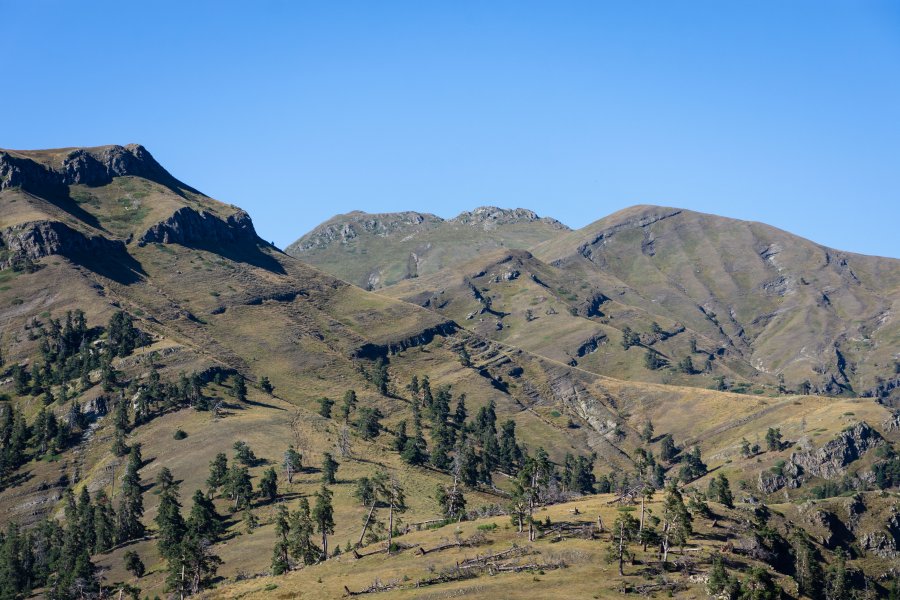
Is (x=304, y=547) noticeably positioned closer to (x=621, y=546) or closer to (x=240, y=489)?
(x=621, y=546)

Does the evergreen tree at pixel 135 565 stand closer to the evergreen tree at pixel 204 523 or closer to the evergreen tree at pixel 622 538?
the evergreen tree at pixel 204 523

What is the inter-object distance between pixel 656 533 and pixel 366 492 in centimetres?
7684

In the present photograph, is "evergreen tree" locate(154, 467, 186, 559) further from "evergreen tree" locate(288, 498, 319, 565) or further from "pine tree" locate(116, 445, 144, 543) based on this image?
"evergreen tree" locate(288, 498, 319, 565)

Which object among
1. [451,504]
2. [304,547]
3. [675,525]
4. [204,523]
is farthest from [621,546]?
[204,523]

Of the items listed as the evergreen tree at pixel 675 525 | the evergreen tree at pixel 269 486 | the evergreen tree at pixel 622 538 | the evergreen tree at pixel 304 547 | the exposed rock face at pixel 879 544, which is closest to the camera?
the evergreen tree at pixel 622 538

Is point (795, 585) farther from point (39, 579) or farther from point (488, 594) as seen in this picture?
point (39, 579)

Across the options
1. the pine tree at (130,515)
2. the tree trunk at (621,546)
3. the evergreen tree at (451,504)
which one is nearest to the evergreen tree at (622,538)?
the tree trunk at (621,546)

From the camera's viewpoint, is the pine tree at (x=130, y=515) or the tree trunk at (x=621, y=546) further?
the pine tree at (x=130, y=515)

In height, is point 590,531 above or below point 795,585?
above

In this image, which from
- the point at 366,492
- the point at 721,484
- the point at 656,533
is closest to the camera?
the point at 656,533

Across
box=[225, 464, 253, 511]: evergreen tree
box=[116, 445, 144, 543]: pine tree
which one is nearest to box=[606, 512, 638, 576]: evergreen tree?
box=[225, 464, 253, 511]: evergreen tree

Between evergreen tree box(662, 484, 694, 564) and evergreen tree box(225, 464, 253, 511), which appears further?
evergreen tree box(225, 464, 253, 511)

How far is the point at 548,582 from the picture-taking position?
10844cm

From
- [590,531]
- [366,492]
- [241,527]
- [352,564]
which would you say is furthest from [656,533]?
[241,527]
